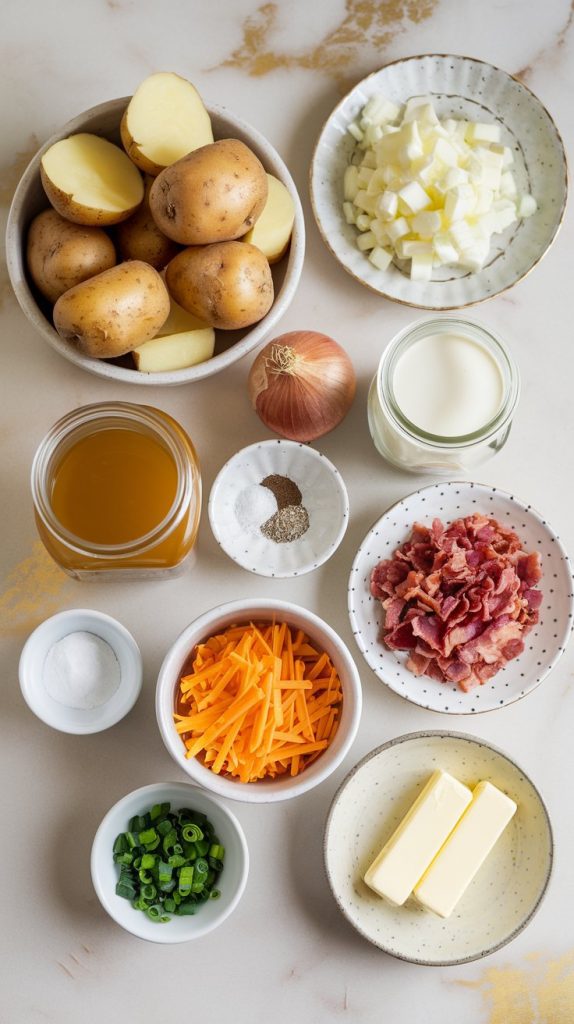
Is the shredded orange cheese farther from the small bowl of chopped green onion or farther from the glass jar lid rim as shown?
the glass jar lid rim

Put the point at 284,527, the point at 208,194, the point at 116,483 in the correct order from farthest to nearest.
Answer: the point at 284,527 → the point at 116,483 → the point at 208,194

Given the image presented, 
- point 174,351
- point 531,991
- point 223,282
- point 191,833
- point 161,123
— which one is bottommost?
point 531,991

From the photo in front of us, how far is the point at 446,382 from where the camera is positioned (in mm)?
1363

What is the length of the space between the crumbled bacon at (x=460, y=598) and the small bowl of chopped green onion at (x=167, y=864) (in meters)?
0.38

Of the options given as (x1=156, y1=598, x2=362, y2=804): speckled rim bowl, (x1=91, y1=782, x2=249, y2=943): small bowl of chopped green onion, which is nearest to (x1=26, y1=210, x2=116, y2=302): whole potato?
(x1=156, y1=598, x2=362, y2=804): speckled rim bowl

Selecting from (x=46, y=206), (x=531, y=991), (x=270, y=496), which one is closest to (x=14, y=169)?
(x=46, y=206)

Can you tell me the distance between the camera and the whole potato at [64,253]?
4.23 feet

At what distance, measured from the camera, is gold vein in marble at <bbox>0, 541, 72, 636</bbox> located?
4.82ft

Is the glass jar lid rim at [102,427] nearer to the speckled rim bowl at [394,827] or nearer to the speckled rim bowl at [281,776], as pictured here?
the speckled rim bowl at [281,776]

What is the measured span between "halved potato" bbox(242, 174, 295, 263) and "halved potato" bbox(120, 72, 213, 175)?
0.42 ft

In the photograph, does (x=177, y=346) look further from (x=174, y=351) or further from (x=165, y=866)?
(x=165, y=866)

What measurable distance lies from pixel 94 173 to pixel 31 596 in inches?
25.4

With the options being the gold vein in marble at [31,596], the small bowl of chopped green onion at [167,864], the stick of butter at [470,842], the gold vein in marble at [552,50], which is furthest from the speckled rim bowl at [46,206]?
the stick of butter at [470,842]

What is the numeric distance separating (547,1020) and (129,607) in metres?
0.93
